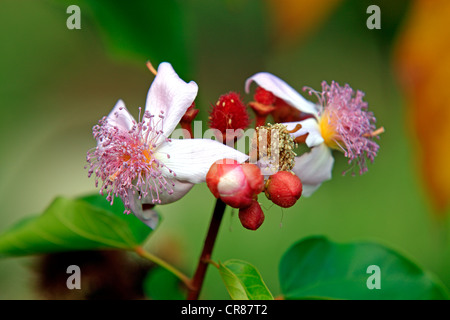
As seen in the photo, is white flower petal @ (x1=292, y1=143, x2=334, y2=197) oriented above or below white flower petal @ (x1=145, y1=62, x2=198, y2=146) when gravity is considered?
below

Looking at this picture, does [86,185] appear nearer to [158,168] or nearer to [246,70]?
[246,70]

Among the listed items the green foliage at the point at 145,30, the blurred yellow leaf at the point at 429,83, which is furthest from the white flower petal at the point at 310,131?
the blurred yellow leaf at the point at 429,83

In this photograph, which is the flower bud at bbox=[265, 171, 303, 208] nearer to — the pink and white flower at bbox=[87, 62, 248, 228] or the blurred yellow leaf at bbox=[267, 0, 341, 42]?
the pink and white flower at bbox=[87, 62, 248, 228]

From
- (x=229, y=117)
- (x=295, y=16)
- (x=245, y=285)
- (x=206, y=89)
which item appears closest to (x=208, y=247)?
(x=245, y=285)

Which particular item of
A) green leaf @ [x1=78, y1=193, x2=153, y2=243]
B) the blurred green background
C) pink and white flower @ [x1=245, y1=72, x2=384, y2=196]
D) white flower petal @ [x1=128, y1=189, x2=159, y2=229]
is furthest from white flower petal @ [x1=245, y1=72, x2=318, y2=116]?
the blurred green background

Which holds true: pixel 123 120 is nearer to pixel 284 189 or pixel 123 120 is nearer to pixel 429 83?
pixel 284 189

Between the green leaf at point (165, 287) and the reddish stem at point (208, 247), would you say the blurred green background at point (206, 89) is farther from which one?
the reddish stem at point (208, 247)

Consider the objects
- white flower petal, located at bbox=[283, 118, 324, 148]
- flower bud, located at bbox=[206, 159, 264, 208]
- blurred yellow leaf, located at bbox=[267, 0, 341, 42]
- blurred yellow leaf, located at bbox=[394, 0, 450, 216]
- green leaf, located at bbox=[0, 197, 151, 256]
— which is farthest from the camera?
blurred yellow leaf, located at bbox=[267, 0, 341, 42]
